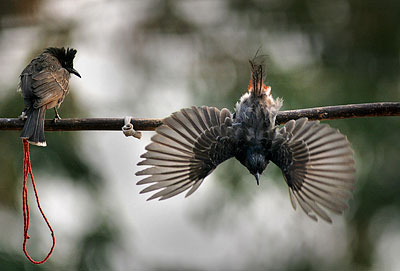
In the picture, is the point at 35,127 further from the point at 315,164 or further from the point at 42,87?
the point at 315,164

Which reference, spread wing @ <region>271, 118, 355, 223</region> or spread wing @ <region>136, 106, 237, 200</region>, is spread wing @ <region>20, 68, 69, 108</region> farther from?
spread wing @ <region>271, 118, 355, 223</region>

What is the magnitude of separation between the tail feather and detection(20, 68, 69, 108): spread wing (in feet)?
0.21

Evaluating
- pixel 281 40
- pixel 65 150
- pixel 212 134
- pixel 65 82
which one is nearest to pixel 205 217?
pixel 65 150

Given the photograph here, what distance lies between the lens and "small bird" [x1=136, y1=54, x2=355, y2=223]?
349 cm

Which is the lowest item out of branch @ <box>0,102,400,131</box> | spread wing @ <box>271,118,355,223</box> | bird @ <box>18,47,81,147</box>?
spread wing @ <box>271,118,355,223</box>

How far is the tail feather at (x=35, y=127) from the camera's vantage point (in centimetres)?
357

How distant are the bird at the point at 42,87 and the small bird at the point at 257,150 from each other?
0.70 m

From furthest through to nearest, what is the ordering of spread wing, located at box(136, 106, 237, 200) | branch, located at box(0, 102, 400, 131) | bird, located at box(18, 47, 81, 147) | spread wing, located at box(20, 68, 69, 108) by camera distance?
spread wing, located at box(20, 68, 69, 108) < bird, located at box(18, 47, 81, 147) < spread wing, located at box(136, 106, 237, 200) < branch, located at box(0, 102, 400, 131)

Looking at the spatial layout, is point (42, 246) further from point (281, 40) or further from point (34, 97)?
point (281, 40)

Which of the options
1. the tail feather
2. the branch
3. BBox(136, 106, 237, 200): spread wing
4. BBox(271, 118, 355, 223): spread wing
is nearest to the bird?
the tail feather

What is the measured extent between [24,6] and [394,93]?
4166 millimetres

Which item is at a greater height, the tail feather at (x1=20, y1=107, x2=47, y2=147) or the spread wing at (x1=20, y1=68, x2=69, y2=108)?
the spread wing at (x1=20, y1=68, x2=69, y2=108)

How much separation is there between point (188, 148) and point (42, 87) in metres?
1.08

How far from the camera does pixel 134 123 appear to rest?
11.2 feet
